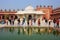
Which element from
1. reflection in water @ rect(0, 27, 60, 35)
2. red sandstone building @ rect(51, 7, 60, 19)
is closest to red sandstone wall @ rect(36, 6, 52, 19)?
red sandstone building @ rect(51, 7, 60, 19)

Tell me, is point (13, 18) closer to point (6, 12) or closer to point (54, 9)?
point (6, 12)

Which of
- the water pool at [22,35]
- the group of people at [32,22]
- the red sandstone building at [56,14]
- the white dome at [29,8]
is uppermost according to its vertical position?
the white dome at [29,8]

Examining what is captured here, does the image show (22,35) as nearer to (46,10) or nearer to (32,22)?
(32,22)

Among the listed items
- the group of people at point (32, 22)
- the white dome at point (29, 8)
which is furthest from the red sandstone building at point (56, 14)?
the white dome at point (29, 8)

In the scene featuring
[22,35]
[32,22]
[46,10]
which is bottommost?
[22,35]

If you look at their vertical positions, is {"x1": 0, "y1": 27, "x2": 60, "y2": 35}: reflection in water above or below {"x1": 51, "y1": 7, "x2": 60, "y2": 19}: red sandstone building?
below

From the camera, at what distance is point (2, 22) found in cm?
554

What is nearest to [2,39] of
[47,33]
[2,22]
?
[2,22]

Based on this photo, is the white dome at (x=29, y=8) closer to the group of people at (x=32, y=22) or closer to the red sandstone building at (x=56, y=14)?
the group of people at (x=32, y=22)

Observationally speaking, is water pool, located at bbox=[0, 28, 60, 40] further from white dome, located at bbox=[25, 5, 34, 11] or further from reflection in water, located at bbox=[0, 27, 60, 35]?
white dome, located at bbox=[25, 5, 34, 11]

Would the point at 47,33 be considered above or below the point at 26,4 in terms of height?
below

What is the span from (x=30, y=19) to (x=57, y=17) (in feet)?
1.11

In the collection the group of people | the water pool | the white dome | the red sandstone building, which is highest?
the white dome

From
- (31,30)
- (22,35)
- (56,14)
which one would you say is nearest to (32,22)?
(31,30)
